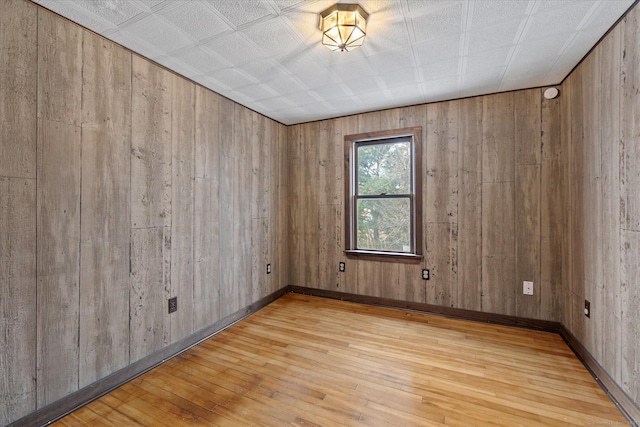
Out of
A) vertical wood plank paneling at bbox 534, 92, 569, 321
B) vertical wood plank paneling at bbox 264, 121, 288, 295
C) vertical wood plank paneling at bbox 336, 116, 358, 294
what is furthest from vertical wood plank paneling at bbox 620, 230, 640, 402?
vertical wood plank paneling at bbox 264, 121, 288, 295

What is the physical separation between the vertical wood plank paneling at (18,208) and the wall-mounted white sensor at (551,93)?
409 centimetres

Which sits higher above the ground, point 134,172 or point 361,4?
point 361,4

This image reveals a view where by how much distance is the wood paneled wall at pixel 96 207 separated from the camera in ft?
4.91

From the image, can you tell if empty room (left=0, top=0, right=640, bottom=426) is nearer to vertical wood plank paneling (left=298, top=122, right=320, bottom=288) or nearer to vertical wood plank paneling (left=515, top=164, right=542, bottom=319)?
vertical wood plank paneling (left=515, top=164, right=542, bottom=319)

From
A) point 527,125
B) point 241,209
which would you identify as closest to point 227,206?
point 241,209

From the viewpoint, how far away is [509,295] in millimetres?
2822

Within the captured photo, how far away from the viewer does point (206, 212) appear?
2.70 metres

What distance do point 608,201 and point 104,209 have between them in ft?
11.6

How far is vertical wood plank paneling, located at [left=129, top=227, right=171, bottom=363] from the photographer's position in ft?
6.81

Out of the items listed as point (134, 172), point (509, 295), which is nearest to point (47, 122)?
point (134, 172)

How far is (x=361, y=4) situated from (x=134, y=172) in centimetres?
199

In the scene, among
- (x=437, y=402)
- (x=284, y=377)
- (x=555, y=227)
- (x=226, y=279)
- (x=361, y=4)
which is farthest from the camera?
(x=226, y=279)

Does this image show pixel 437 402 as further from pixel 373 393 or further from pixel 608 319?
pixel 608 319

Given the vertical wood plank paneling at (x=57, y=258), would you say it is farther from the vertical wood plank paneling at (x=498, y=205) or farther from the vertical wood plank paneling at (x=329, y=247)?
the vertical wood plank paneling at (x=498, y=205)
